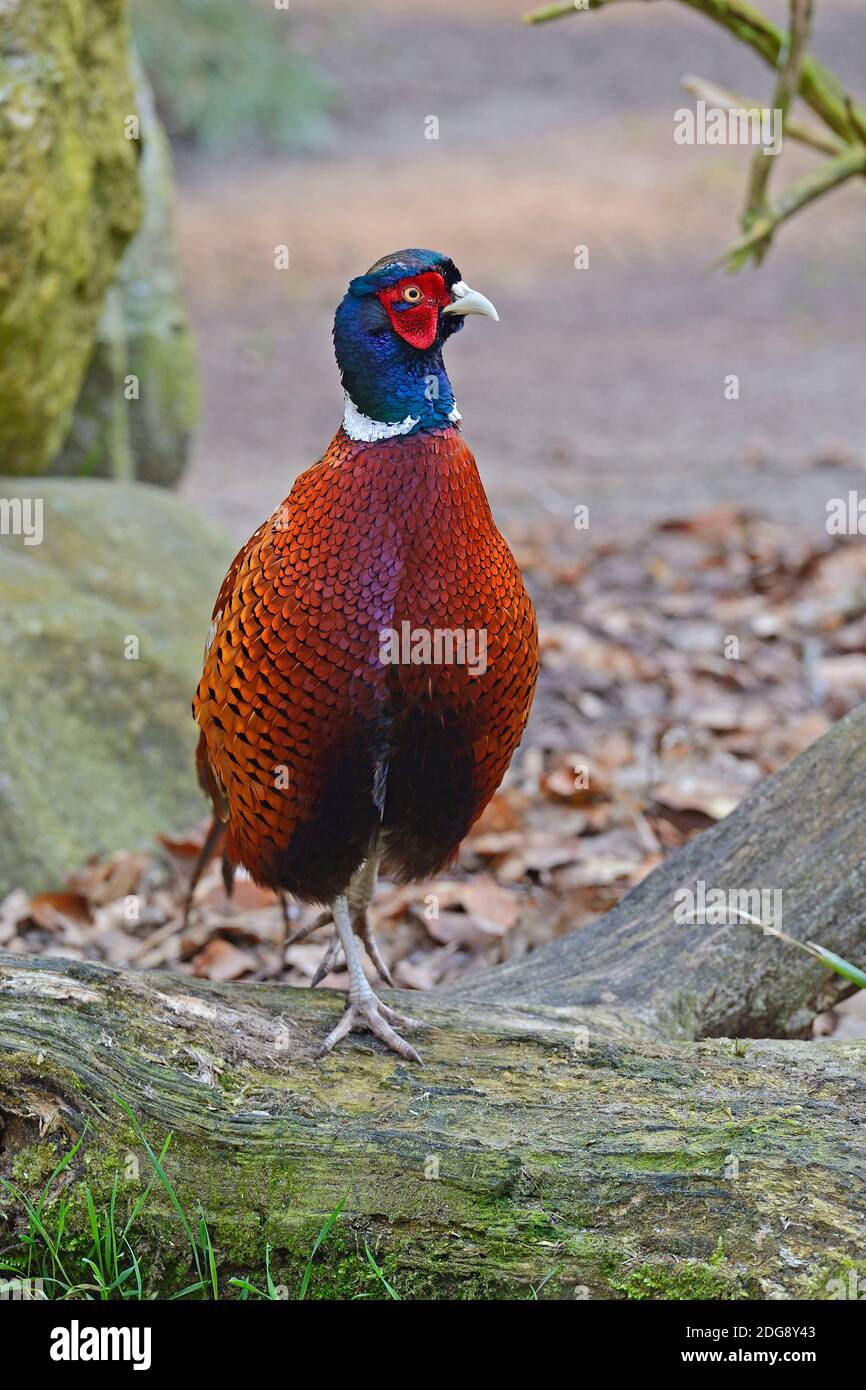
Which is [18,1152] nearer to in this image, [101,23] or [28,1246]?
[28,1246]

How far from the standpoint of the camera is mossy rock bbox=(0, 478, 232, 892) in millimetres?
4688

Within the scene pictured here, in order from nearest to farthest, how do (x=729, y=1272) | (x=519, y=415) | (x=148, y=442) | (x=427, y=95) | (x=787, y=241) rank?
(x=729, y=1272) < (x=148, y=442) < (x=519, y=415) < (x=787, y=241) < (x=427, y=95)

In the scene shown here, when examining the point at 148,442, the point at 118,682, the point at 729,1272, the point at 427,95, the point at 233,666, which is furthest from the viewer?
the point at 427,95

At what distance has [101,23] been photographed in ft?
17.7

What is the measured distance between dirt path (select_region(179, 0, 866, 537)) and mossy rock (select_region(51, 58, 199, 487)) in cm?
113

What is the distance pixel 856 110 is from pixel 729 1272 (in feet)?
12.1

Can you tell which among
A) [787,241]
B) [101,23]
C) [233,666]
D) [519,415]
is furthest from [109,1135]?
[787,241]

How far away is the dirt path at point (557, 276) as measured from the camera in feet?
30.8

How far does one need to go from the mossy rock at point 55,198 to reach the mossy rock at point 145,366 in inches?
24.7

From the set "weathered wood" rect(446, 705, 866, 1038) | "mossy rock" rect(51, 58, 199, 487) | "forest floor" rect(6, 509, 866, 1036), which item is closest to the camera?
"weathered wood" rect(446, 705, 866, 1038)

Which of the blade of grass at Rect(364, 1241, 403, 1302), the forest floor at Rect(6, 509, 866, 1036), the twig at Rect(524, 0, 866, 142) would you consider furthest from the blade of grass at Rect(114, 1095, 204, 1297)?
the twig at Rect(524, 0, 866, 142)

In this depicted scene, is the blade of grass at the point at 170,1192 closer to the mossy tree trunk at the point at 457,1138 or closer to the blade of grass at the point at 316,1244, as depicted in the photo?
the mossy tree trunk at the point at 457,1138

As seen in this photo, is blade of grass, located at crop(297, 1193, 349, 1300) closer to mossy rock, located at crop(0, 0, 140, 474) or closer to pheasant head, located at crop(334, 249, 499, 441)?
pheasant head, located at crop(334, 249, 499, 441)

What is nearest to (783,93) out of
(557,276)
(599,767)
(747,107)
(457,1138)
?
(747,107)
